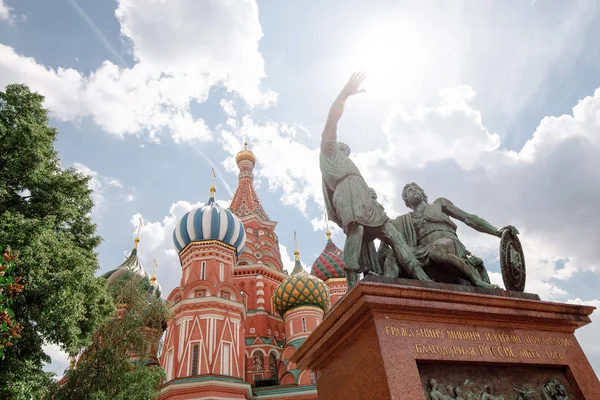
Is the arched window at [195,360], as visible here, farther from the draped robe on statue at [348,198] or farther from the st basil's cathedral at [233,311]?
the draped robe on statue at [348,198]

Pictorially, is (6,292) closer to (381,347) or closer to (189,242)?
(381,347)

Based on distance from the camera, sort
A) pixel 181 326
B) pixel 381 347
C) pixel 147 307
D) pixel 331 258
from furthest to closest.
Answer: pixel 331 258, pixel 181 326, pixel 147 307, pixel 381 347

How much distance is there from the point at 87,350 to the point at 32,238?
266 inches

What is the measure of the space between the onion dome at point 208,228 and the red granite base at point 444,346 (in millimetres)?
21123

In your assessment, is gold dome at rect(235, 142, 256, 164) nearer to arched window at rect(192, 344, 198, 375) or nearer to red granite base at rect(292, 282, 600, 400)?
arched window at rect(192, 344, 198, 375)

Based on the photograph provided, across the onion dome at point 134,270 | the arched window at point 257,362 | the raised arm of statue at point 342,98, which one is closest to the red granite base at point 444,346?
the raised arm of statue at point 342,98

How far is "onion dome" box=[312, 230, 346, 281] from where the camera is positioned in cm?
3412

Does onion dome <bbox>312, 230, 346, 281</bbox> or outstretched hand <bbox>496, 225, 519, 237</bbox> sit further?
onion dome <bbox>312, 230, 346, 281</bbox>

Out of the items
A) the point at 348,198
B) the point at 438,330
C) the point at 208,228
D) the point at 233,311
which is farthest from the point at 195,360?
the point at 438,330

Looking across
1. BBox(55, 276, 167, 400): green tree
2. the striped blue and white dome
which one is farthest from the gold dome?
BBox(55, 276, 167, 400): green tree

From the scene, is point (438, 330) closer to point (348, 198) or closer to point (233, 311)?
point (348, 198)

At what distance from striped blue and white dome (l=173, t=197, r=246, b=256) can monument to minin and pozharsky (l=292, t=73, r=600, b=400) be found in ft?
67.2

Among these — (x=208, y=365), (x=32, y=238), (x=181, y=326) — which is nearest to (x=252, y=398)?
(x=208, y=365)

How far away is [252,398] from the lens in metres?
21.2
